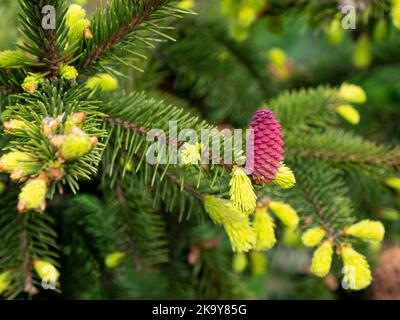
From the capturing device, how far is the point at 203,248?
1129mm

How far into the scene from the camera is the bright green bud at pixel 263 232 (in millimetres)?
802

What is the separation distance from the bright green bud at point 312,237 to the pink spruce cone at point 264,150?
0.21m

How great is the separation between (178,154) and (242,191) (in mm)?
106

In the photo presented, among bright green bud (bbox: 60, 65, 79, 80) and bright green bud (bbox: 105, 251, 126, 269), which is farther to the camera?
bright green bud (bbox: 105, 251, 126, 269)

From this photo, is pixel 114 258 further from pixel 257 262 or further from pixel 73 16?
pixel 73 16

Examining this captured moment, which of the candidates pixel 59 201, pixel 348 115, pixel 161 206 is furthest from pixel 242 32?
pixel 59 201

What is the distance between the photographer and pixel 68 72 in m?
0.66

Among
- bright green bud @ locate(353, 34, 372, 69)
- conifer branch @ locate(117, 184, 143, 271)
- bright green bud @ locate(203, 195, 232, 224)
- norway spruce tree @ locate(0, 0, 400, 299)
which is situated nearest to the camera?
norway spruce tree @ locate(0, 0, 400, 299)

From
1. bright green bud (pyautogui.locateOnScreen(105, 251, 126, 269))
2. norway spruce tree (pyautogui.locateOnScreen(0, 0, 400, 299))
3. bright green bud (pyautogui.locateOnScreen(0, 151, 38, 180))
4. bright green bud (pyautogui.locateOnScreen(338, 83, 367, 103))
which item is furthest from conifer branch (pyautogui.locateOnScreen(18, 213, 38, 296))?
bright green bud (pyautogui.locateOnScreen(338, 83, 367, 103))

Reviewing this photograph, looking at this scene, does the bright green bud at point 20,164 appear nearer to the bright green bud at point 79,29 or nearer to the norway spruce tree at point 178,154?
the norway spruce tree at point 178,154

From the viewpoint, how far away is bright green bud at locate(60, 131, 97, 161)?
1.78 ft

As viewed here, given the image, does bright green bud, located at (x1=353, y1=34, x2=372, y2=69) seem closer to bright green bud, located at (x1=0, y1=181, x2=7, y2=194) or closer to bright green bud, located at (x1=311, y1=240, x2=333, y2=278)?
bright green bud, located at (x1=311, y1=240, x2=333, y2=278)

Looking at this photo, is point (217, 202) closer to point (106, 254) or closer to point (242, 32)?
point (106, 254)
